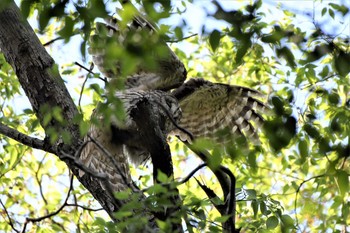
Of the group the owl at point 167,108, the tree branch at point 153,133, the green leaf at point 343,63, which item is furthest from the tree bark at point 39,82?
the green leaf at point 343,63

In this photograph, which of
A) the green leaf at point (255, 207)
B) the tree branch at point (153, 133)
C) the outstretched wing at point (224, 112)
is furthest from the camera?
the outstretched wing at point (224, 112)

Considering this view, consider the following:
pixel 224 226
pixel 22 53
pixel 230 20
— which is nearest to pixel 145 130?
pixel 22 53

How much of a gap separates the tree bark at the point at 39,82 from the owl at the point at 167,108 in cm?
25

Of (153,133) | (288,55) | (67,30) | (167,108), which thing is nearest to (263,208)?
(153,133)

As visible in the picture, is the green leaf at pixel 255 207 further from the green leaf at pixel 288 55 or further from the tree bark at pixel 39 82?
the green leaf at pixel 288 55

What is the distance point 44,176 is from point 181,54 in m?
1.98

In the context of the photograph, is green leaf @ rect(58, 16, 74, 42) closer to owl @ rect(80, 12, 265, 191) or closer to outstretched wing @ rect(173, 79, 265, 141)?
owl @ rect(80, 12, 265, 191)

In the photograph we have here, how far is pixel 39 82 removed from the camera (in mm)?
4227

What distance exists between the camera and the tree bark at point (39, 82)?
4.11 meters

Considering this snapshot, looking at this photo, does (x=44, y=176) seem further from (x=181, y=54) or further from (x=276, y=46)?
(x=276, y=46)

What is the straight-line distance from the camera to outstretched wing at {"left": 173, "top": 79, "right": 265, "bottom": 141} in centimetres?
624

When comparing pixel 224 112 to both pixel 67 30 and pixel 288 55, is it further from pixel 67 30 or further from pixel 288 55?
pixel 67 30

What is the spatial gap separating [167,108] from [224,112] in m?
1.12

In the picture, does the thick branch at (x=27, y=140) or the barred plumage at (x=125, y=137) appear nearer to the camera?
the thick branch at (x=27, y=140)
